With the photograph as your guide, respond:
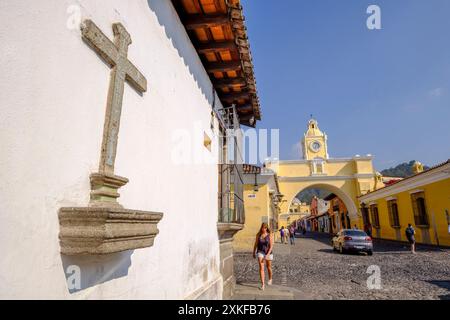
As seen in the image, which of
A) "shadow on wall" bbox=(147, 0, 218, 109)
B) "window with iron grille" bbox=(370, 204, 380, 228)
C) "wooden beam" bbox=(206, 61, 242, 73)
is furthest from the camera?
"window with iron grille" bbox=(370, 204, 380, 228)

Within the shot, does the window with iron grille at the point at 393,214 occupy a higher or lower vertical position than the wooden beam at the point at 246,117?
lower

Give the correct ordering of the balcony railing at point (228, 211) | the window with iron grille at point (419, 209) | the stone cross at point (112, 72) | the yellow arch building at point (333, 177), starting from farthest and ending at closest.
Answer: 1. the yellow arch building at point (333, 177)
2. the window with iron grille at point (419, 209)
3. the balcony railing at point (228, 211)
4. the stone cross at point (112, 72)

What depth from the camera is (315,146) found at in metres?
36.1

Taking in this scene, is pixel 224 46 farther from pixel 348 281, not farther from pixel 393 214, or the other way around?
pixel 393 214

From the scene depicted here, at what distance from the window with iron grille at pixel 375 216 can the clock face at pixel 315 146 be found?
1104 cm

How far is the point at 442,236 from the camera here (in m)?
16.0

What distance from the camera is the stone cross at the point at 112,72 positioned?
71.1 inches

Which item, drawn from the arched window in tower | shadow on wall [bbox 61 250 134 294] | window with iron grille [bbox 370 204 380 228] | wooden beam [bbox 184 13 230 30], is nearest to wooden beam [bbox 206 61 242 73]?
wooden beam [bbox 184 13 230 30]

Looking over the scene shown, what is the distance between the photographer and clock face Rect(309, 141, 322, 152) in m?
35.8

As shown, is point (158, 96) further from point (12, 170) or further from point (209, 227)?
point (209, 227)

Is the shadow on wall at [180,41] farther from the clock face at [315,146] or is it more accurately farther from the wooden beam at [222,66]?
the clock face at [315,146]

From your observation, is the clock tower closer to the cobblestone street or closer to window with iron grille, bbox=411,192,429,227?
window with iron grille, bbox=411,192,429,227

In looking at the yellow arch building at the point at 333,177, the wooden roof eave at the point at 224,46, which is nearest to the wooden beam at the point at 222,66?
the wooden roof eave at the point at 224,46

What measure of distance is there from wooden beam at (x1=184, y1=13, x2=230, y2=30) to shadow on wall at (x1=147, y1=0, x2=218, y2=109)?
0.12 meters
